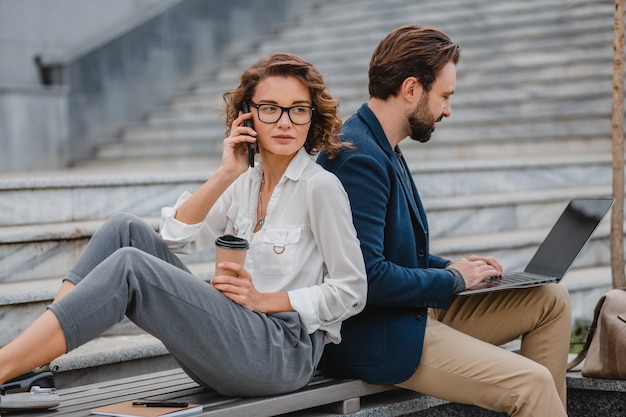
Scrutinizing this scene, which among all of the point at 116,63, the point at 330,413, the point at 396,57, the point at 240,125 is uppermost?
the point at 116,63

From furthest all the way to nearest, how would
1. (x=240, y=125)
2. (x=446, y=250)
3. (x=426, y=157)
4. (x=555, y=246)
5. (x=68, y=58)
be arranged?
(x=68, y=58), (x=426, y=157), (x=446, y=250), (x=555, y=246), (x=240, y=125)

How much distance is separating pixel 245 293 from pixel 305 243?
285mm

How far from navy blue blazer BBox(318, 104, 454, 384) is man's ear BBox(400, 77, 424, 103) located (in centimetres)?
13

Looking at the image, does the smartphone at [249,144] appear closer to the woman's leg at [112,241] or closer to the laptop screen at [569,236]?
the woman's leg at [112,241]

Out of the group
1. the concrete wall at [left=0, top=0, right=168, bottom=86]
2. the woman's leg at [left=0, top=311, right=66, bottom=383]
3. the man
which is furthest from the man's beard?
the concrete wall at [left=0, top=0, right=168, bottom=86]

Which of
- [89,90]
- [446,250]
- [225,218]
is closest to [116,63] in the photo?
[89,90]

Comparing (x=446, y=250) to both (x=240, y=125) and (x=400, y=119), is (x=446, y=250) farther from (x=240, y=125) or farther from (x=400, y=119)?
(x=240, y=125)

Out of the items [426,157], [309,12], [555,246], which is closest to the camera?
[555,246]

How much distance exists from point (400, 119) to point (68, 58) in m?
6.73

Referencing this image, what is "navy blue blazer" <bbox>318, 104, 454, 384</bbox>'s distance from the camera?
120 inches

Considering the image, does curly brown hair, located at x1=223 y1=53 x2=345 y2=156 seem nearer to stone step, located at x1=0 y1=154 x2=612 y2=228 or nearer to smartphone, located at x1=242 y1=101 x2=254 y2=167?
smartphone, located at x1=242 y1=101 x2=254 y2=167

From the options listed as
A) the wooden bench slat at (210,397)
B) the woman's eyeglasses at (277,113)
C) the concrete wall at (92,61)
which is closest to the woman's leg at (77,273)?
the wooden bench slat at (210,397)

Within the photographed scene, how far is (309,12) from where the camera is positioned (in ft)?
39.5

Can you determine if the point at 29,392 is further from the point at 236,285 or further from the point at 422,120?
the point at 422,120
